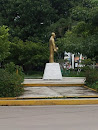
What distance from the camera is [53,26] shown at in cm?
3191

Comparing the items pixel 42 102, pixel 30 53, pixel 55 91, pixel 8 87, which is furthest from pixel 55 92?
pixel 30 53

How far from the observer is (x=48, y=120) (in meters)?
6.73

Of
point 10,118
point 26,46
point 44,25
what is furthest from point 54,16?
point 10,118

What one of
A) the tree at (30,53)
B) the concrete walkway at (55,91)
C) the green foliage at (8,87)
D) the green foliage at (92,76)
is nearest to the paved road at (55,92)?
the concrete walkway at (55,91)

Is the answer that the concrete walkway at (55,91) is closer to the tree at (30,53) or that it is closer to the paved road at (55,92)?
the paved road at (55,92)

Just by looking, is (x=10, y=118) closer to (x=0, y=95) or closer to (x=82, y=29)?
(x=0, y=95)

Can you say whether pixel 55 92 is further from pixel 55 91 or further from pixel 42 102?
pixel 42 102

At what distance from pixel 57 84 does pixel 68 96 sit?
4716 mm

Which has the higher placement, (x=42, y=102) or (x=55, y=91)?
(x=55, y=91)

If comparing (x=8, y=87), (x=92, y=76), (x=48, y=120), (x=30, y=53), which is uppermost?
(x=30, y=53)

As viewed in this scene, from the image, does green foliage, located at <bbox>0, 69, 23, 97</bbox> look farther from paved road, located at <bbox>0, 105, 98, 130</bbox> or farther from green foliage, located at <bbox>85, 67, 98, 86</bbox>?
green foliage, located at <bbox>85, 67, 98, 86</bbox>

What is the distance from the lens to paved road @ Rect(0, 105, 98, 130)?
19.6 feet

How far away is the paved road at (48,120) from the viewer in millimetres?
5988

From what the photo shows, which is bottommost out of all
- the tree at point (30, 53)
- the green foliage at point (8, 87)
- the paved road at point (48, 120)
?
the paved road at point (48, 120)
